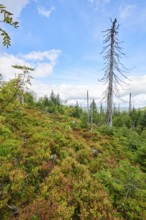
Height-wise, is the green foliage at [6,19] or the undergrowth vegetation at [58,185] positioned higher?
the green foliage at [6,19]

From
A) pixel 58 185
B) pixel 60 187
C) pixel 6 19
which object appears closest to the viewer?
pixel 6 19

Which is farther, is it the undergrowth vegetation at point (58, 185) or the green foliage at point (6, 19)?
the undergrowth vegetation at point (58, 185)

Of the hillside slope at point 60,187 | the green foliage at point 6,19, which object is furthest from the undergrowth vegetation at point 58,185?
the green foliage at point 6,19

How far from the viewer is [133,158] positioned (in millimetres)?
9000

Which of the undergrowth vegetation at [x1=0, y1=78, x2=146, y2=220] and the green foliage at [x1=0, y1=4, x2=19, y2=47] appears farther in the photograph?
the undergrowth vegetation at [x1=0, y1=78, x2=146, y2=220]

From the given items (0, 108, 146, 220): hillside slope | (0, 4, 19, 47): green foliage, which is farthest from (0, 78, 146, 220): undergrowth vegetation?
(0, 4, 19, 47): green foliage

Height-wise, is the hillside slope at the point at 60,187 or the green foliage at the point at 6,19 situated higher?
the green foliage at the point at 6,19

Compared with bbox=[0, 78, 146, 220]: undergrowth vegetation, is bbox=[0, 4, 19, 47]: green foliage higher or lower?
higher

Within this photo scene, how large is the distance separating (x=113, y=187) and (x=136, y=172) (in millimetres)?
959

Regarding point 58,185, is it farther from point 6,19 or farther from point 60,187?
point 6,19

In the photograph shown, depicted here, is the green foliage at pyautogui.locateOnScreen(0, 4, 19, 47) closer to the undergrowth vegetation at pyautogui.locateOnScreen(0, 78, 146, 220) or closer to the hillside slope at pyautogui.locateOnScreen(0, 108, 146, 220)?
the undergrowth vegetation at pyautogui.locateOnScreen(0, 78, 146, 220)

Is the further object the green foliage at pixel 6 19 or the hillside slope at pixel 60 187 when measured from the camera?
the hillside slope at pixel 60 187

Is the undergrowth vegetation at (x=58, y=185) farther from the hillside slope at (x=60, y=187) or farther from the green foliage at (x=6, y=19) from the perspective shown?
the green foliage at (x=6, y=19)

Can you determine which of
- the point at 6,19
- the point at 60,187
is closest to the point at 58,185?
the point at 60,187
